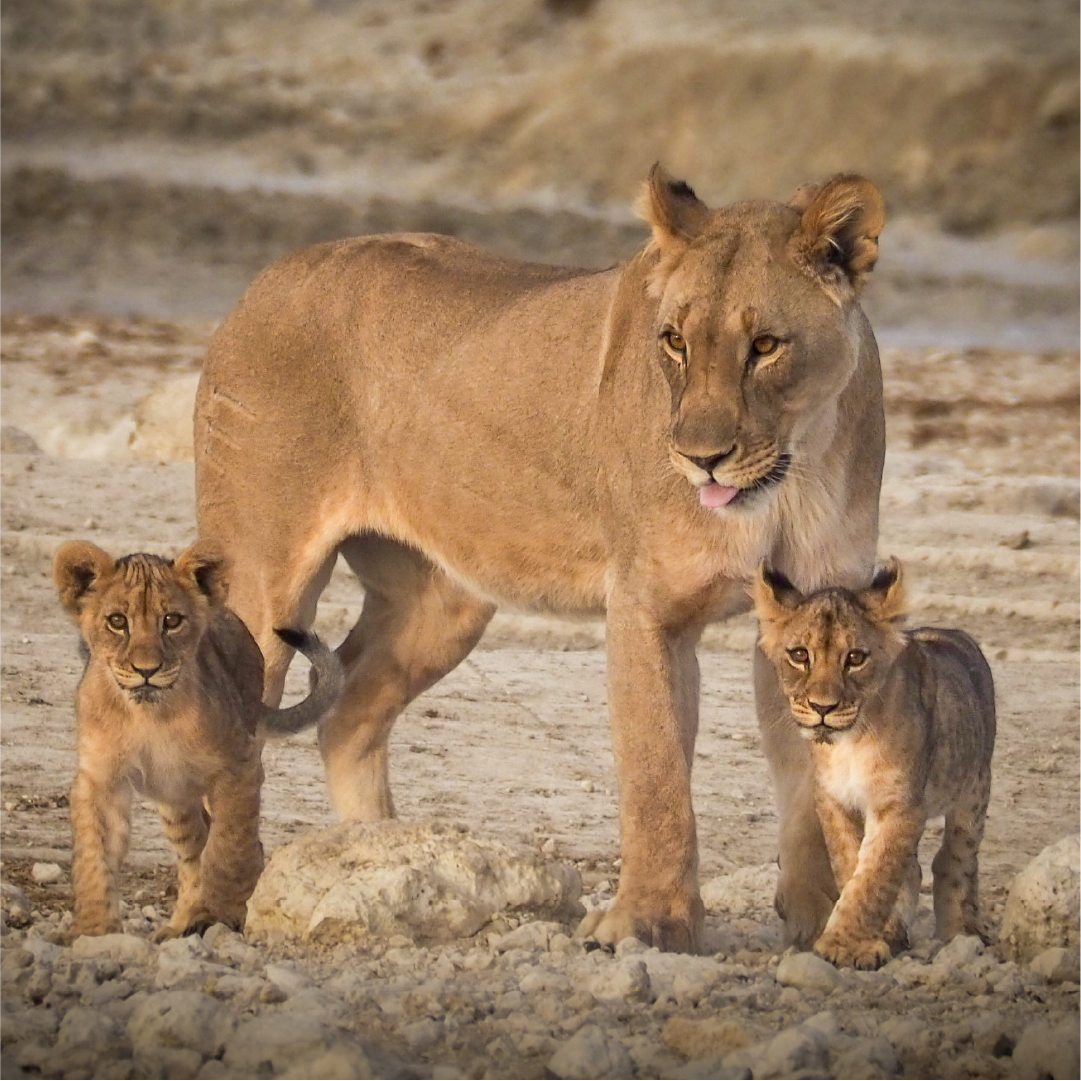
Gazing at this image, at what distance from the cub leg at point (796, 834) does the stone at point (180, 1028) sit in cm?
188

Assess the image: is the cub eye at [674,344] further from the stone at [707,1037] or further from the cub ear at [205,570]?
the stone at [707,1037]

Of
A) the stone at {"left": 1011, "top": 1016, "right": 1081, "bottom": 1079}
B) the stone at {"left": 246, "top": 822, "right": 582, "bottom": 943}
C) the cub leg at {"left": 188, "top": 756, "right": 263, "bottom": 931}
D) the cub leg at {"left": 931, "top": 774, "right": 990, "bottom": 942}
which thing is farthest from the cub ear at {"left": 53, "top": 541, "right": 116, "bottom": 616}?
the stone at {"left": 1011, "top": 1016, "right": 1081, "bottom": 1079}

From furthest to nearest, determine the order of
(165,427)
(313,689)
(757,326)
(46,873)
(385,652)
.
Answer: (165,427) < (385,652) < (313,689) < (46,873) < (757,326)

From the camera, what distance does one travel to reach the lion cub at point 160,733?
5656 mm

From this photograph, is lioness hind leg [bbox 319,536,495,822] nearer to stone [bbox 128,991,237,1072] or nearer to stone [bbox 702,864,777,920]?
stone [bbox 702,864,777,920]

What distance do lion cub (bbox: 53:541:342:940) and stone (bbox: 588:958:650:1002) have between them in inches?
47.4

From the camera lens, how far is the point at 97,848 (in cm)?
568

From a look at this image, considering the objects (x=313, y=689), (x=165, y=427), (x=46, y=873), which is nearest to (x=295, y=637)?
(x=313, y=689)

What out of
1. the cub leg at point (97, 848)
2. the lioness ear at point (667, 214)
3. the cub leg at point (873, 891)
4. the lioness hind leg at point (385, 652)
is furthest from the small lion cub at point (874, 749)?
the lioness hind leg at point (385, 652)

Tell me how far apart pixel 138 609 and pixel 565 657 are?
441 centimetres

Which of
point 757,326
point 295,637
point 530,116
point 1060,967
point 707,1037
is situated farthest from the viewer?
point 530,116

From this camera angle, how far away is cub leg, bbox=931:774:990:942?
19.5 feet

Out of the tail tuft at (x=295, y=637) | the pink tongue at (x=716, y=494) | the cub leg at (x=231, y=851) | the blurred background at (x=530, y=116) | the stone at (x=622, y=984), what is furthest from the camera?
the blurred background at (x=530, y=116)

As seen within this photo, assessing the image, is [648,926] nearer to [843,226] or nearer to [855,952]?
[855,952]
